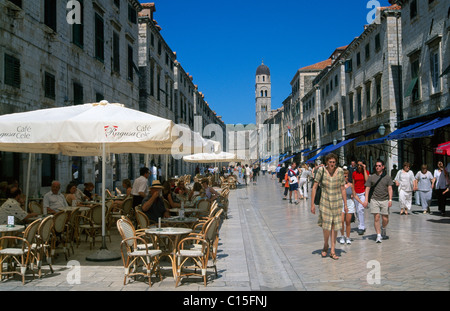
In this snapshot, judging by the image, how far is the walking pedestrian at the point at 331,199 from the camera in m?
7.36

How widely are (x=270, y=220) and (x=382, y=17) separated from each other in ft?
53.1

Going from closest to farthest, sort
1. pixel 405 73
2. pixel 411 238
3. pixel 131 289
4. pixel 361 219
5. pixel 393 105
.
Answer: pixel 131 289
pixel 411 238
pixel 361 219
pixel 405 73
pixel 393 105

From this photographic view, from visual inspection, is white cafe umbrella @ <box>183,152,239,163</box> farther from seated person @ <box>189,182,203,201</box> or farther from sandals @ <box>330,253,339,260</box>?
sandals @ <box>330,253,339,260</box>

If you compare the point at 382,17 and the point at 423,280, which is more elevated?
the point at 382,17

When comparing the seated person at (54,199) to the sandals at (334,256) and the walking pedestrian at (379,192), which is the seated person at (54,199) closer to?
the sandals at (334,256)

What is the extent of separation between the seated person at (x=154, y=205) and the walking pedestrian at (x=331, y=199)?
2943mm

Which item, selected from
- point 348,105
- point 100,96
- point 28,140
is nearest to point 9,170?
point 28,140

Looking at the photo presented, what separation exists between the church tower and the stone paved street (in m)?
112

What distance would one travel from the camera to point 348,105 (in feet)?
101

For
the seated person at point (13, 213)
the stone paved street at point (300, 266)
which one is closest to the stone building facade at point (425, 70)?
the stone paved street at point (300, 266)

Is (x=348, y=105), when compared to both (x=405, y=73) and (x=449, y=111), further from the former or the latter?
(x=449, y=111)

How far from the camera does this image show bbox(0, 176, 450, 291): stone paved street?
563 centimetres

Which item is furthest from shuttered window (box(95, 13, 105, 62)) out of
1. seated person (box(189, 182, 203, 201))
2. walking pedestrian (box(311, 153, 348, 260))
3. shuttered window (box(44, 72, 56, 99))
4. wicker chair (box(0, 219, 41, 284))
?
walking pedestrian (box(311, 153, 348, 260))

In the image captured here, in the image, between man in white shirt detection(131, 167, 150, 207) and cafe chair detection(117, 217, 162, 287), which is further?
man in white shirt detection(131, 167, 150, 207)
